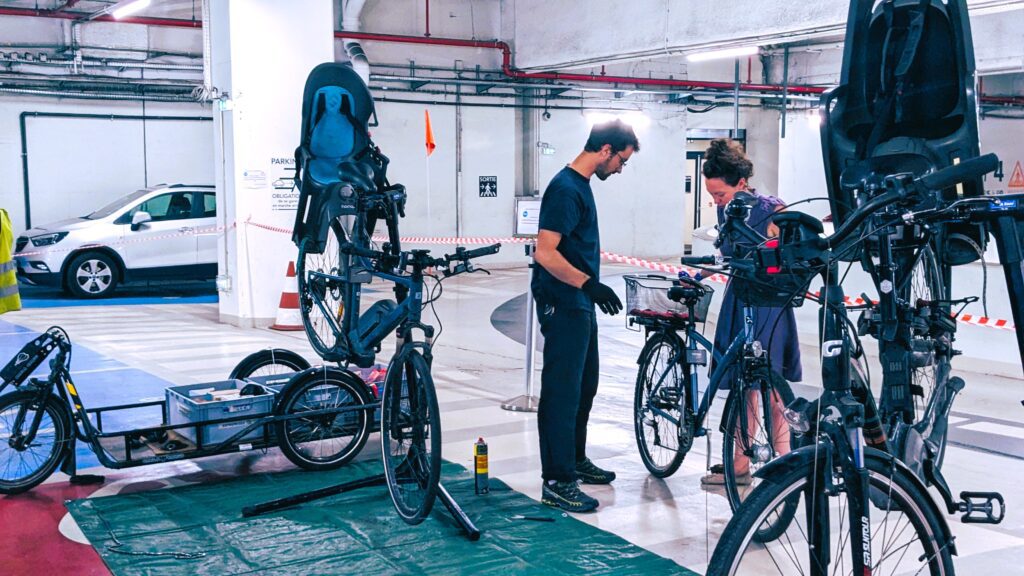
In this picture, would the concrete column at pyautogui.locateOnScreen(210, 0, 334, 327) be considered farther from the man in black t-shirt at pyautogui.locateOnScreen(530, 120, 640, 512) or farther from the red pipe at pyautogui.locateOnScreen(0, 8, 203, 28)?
the man in black t-shirt at pyautogui.locateOnScreen(530, 120, 640, 512)

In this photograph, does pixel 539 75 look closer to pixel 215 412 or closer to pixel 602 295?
pixel 215 412

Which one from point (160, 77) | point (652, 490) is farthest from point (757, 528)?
point (160, 77)

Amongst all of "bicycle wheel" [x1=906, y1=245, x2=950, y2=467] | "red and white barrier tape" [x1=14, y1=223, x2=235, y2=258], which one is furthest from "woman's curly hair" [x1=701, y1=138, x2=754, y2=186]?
"red and white barrier tape" [x1=14, y1=223, x2=235, y2=258]

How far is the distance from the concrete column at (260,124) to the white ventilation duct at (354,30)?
507cm

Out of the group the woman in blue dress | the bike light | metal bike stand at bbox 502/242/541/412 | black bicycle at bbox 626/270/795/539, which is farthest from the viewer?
metal bike stand at bbox 502/242/541/412

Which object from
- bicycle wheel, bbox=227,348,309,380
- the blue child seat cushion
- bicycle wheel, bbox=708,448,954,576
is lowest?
bicycle wheel, bbox=227,348,309,380

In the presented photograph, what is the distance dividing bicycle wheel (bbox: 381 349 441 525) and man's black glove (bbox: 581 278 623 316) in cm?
78

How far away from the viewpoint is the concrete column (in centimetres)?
1088

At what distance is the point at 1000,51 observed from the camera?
1441cm

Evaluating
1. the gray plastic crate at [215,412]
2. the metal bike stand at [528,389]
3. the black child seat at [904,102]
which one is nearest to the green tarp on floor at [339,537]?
the gray plastic crate at [215,412]

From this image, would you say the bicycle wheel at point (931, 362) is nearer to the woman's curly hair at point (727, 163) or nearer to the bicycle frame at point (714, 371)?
the bicycle frame at point (714, 371)

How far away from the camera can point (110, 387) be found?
25.4 ft

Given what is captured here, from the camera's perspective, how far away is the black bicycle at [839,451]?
2.67m

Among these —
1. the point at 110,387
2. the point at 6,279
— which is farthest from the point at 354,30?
the point at 110,387
